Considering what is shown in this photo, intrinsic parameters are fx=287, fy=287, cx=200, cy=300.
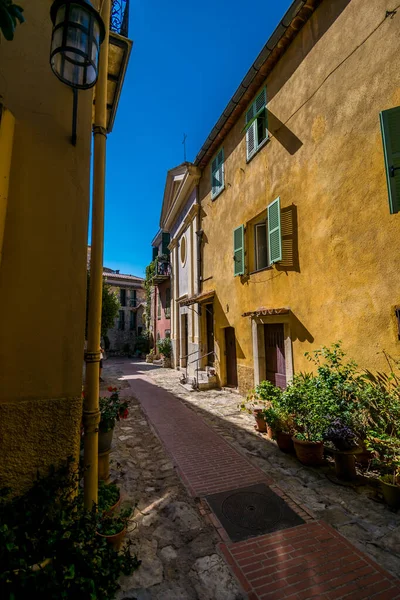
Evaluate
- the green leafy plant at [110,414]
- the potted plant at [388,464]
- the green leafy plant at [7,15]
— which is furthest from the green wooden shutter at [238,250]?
the green leafy plant at [7,15]

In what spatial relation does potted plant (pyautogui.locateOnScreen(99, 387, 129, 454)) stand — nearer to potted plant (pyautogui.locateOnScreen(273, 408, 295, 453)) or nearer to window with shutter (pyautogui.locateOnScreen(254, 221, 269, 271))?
potted plant (pyautogui.locateOnScreen(273, 408, 295, 453))

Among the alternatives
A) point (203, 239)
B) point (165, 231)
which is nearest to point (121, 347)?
point (165, 231)

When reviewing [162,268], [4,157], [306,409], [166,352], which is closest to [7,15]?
[4,157]

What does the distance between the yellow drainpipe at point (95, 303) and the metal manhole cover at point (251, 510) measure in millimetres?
Answer: 1662

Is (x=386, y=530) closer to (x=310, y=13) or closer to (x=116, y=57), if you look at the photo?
(x=116, y=57)

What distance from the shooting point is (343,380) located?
496 centimetres

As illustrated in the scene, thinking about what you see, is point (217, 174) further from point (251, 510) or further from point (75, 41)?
point (251, 510)

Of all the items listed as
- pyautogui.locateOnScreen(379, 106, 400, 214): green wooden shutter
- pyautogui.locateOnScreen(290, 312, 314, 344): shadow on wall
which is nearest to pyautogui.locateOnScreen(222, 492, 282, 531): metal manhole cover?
pyautogui.locateOnScreen(290, 312, 314, 344): shadow on wall

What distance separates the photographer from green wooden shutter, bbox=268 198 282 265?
713 centimetres

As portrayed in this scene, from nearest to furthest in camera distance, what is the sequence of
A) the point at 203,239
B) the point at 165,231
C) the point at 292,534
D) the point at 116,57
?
the point at 292,534 → the point at 116,57 → the point at 203,239 → the point at 165,231

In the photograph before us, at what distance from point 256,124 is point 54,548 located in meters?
10.1

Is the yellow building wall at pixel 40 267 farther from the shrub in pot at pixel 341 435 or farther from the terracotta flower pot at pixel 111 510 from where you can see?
the shrub in pot at pixel 341 435

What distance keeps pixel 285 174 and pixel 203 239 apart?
18.4 ft

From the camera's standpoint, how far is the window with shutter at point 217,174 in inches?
426
